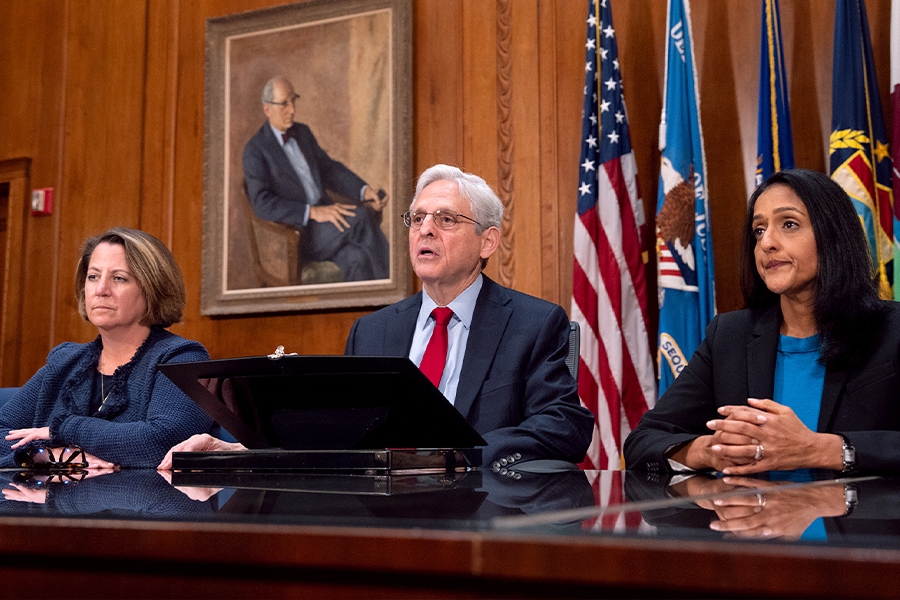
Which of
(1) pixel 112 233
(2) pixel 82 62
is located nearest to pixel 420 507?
(1) pixel 112 233

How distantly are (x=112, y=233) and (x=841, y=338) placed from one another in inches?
91.9

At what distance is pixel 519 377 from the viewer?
2566mm

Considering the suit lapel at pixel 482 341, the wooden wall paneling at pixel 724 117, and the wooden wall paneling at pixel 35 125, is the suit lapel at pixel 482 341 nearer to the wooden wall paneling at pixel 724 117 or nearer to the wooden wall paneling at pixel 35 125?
the wooden wall paneling at pixel 724 117

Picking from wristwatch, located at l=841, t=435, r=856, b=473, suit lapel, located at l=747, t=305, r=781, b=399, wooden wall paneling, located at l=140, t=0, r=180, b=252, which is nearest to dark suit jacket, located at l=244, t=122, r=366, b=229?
wooden wall paneling, located at l=140, t=0, r=180, b=252

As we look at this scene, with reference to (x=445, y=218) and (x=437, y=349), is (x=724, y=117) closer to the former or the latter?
(x=445, y=218)

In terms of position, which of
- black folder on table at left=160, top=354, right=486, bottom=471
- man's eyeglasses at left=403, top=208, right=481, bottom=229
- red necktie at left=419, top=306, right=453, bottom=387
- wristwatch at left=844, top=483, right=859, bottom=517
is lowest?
wristwatch at left=844, top=483, right=859, bottom=517

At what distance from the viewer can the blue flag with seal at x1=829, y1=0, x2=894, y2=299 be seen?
11.6 ft

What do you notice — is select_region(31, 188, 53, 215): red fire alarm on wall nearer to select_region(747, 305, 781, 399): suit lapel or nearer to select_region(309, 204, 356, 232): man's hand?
select_region(309, 204, 356, 232): man's hand

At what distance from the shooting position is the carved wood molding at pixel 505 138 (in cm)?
459

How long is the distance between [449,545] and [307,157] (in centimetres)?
447

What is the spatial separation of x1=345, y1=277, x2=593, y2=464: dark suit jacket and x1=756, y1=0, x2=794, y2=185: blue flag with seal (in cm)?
161

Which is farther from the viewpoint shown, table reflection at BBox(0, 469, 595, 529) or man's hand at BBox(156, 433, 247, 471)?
man's hand at BBox(156, 433, 247, 471)

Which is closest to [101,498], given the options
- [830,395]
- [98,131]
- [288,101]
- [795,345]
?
[830,395]

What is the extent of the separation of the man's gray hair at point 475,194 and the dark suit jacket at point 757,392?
827 millimetres
